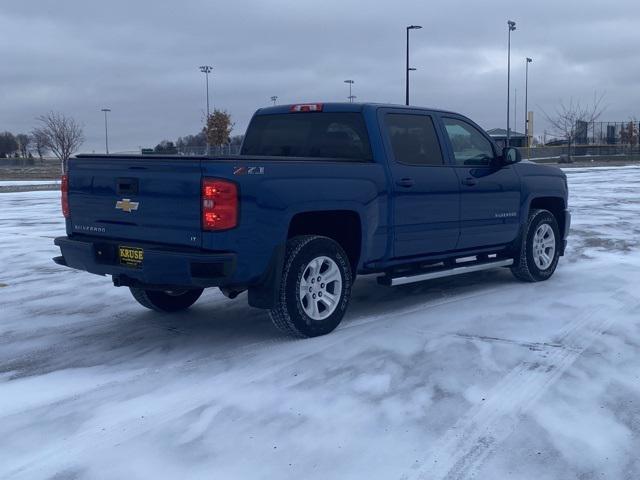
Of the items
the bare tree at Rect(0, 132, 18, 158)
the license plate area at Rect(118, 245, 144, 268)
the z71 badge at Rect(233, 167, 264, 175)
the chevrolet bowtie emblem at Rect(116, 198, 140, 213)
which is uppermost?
the bare tree at Rect(0, 132, 18, 158)

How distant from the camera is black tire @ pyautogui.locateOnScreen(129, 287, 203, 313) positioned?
6992 millimetres

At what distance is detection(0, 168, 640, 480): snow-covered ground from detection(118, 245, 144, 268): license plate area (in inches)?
26.7

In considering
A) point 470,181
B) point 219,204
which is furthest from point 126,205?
point 470,181

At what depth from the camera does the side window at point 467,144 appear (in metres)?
7.58

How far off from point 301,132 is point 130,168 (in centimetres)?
200

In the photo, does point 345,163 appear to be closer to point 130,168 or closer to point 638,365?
point 130,168

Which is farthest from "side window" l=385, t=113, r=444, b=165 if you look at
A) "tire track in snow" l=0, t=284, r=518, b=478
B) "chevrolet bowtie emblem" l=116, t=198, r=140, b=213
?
"chevrolet bowtie emblem" l=116, t=198, r=140, b=213

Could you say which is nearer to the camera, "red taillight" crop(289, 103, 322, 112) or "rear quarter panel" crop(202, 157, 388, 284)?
"rear quarter panel" crop(202, 157, 388, 284)

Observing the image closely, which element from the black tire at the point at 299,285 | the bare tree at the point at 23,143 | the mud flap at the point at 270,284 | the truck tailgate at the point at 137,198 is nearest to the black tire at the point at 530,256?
the black tire at the point at 299,285

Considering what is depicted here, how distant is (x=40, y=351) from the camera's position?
19.2ft

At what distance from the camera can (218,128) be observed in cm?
5822

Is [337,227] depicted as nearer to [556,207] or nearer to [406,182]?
[406,182]

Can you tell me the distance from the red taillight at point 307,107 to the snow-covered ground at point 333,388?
191 centimetres

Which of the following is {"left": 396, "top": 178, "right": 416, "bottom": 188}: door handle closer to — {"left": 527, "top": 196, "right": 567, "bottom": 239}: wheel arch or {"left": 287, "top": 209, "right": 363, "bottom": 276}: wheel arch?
{"left": 287, "top": 209, "right": 363, "bottom": 276}: wheel arch
